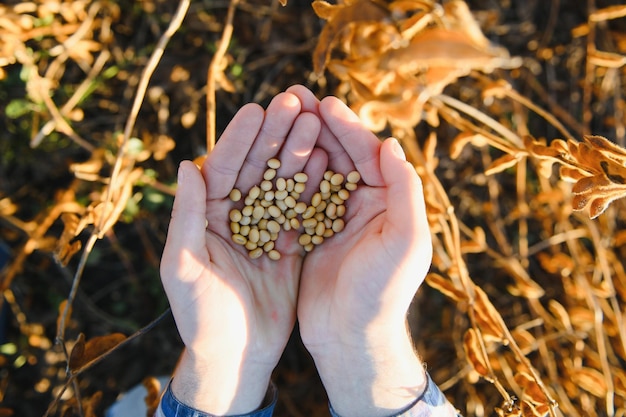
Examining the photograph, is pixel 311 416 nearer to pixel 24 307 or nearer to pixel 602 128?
pixel 24 307

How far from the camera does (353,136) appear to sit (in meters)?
1.59

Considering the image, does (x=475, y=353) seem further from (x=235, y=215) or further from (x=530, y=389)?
(x=235, y=215)

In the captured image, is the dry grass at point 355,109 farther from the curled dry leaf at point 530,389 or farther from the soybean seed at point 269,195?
the soybean seed at point 269,195

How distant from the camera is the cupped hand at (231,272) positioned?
1460 mm

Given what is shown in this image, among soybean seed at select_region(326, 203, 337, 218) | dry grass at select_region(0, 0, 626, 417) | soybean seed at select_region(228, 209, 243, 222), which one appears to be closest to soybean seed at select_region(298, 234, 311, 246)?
soybean seed at select_region(326, 203, 337, 218)

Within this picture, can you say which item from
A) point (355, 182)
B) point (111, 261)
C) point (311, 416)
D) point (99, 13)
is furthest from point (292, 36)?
point (311, 416)

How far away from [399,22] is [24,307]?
1.96 meters

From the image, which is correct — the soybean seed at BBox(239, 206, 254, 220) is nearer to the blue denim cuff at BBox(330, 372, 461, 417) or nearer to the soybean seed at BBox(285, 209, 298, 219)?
the soybean seed at BBox(285, 209, 298, 219)

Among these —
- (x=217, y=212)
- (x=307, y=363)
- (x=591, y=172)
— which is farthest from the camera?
(x=307, y=363)

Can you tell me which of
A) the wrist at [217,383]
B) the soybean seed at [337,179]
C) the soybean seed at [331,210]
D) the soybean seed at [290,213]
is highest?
the soybean seed at [337,179]

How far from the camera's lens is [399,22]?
1610 millimetres

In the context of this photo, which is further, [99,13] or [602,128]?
[602,128]

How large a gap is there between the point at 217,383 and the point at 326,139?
0.80 m

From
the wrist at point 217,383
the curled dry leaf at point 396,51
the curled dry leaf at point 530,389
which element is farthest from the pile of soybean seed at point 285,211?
the curled dry leaf at point 530,389
